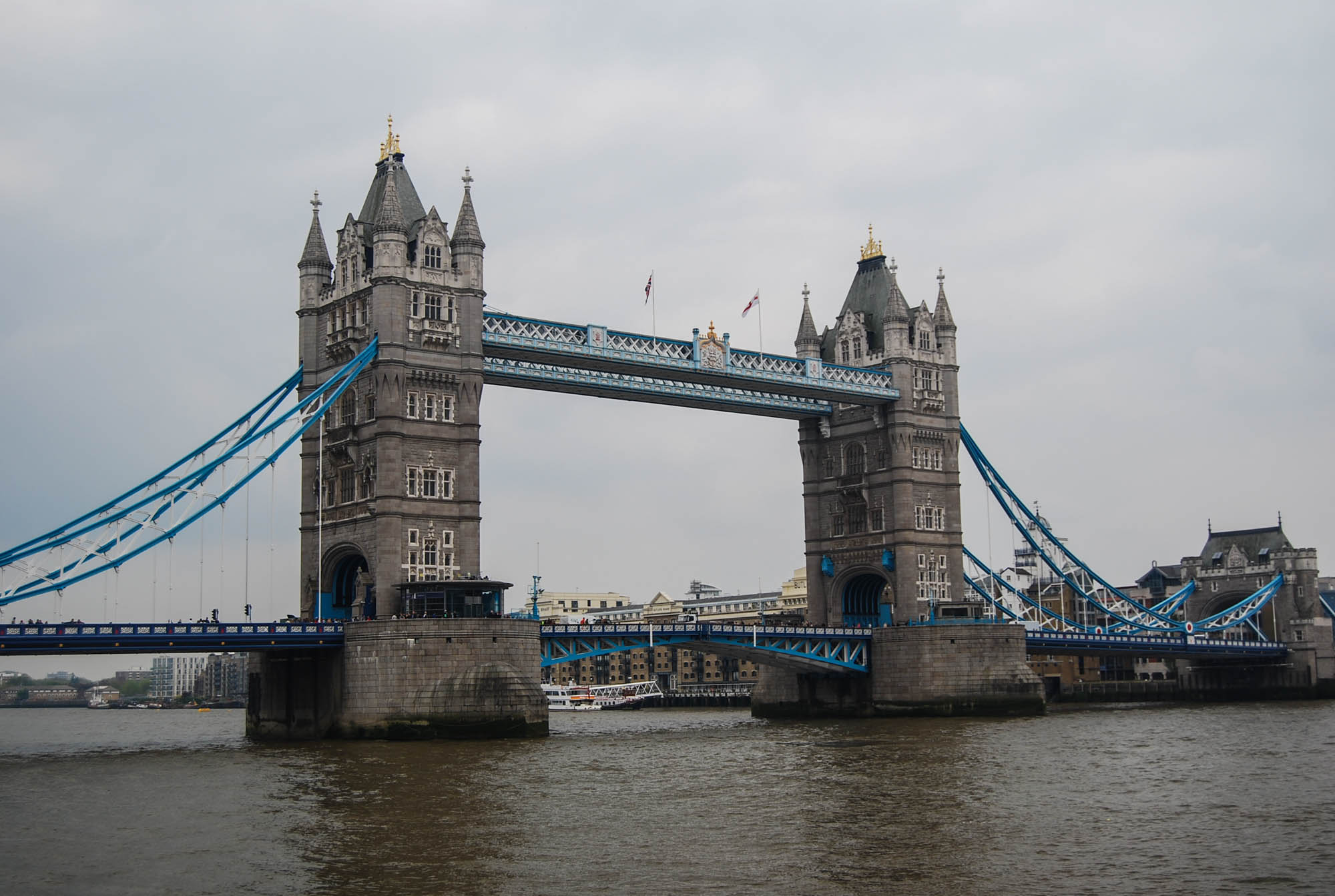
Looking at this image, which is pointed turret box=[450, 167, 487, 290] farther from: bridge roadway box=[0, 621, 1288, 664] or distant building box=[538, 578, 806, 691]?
distant building box=[538, 578, 806, 691]

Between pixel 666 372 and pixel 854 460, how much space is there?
65.4 ft

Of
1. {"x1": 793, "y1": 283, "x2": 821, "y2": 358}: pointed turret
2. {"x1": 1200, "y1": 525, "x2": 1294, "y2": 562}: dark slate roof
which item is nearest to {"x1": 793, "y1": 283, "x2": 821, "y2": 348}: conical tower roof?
{"x1": 793, "y1": 283, "x2": 821, "y2": 358}: pointed turret

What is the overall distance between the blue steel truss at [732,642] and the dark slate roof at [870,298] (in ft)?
69.8

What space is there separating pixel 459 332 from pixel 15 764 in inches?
1191

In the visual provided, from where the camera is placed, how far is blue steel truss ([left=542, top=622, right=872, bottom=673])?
81125 millimetres

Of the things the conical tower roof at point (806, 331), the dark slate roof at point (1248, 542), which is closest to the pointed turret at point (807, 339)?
the conical tower roof at point (806, 331)

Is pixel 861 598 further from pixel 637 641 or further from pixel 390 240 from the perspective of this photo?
pixel 390 240

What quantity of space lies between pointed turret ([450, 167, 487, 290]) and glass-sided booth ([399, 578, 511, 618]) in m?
17.1

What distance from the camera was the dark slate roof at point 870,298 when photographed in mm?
102625

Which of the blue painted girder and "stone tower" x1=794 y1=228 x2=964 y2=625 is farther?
"stone tower" x1=794 y1=228 x2=964 y2=625

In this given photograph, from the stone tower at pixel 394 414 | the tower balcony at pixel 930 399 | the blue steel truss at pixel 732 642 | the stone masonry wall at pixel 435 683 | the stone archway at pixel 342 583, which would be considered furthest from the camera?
the tower balcony at pixel 930 399

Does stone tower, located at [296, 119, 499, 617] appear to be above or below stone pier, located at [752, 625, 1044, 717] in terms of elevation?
above

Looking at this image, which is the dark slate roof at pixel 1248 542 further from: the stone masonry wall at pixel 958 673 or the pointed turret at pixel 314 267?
the pointed turret at pixel 314 267

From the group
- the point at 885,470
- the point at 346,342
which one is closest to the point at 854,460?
the point at 885,470
